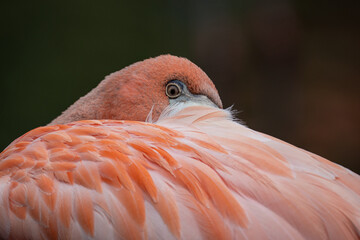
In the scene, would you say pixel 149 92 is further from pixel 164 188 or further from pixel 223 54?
pixel 223 54

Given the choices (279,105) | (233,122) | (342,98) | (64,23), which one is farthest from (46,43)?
(233,122)

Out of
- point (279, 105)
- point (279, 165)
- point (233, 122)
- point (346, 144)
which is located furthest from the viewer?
point (346, 144)

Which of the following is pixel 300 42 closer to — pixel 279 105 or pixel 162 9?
pixel 279 105

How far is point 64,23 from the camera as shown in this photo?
4.20 metres

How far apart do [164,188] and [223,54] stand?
2.75 metres

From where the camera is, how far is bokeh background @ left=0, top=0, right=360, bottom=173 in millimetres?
3537

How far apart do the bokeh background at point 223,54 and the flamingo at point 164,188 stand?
248cm

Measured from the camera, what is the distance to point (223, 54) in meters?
3.56

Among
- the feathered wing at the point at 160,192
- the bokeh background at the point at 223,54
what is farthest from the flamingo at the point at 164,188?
the bokeh background at the point at 223,54

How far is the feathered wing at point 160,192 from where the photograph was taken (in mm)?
881

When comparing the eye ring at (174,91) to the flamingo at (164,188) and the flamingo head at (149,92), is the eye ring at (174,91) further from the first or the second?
the flamingo at (164,188)

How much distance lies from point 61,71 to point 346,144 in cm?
278

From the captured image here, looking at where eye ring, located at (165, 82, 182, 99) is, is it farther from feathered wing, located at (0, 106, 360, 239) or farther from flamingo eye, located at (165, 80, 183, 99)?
feathered wing, located at (0, 106, 360, 239)

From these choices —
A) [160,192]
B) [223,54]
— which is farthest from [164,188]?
[223,54]
